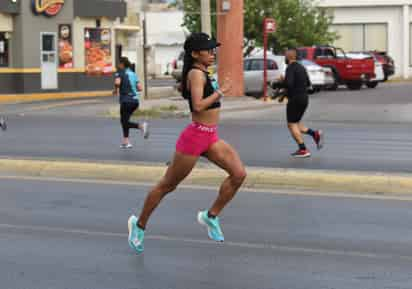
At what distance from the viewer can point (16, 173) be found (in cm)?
1295

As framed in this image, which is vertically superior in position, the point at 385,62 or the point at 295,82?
the point at 385,62

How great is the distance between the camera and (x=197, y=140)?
25.2 ft

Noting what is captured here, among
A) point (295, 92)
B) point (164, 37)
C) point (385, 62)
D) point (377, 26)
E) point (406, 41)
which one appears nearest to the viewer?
point (295, 92)

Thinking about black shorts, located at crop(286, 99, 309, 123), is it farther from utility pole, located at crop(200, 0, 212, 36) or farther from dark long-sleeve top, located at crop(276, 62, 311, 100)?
utility pole, located at crop(200, 0, 212, 36)

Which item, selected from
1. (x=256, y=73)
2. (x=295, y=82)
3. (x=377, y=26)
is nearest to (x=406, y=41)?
(x=377, y=26)

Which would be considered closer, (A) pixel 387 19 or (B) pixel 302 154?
(B) pixel 302 154

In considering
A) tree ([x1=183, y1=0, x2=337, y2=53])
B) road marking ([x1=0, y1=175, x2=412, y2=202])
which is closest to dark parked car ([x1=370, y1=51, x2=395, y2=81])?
tree ([x1=183, y1=0, x2=337, y2=53])

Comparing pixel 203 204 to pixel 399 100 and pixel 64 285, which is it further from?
pixel 399 100

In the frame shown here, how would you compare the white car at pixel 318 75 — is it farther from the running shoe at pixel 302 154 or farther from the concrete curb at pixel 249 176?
the concrete curb at pixel 249 176

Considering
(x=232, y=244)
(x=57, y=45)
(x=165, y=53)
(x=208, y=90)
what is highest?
(x=165, y=53)

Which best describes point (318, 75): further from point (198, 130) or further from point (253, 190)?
point (198, 130)

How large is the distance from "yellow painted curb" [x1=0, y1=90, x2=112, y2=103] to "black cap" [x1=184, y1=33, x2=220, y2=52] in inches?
1123

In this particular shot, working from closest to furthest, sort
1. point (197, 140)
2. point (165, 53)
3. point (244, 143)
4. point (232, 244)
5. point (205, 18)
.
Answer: point (197, 140)
point (232, 244)
point (244, 143)
point (205, 18)
point (165, 53)

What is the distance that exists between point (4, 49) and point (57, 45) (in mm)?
2374
